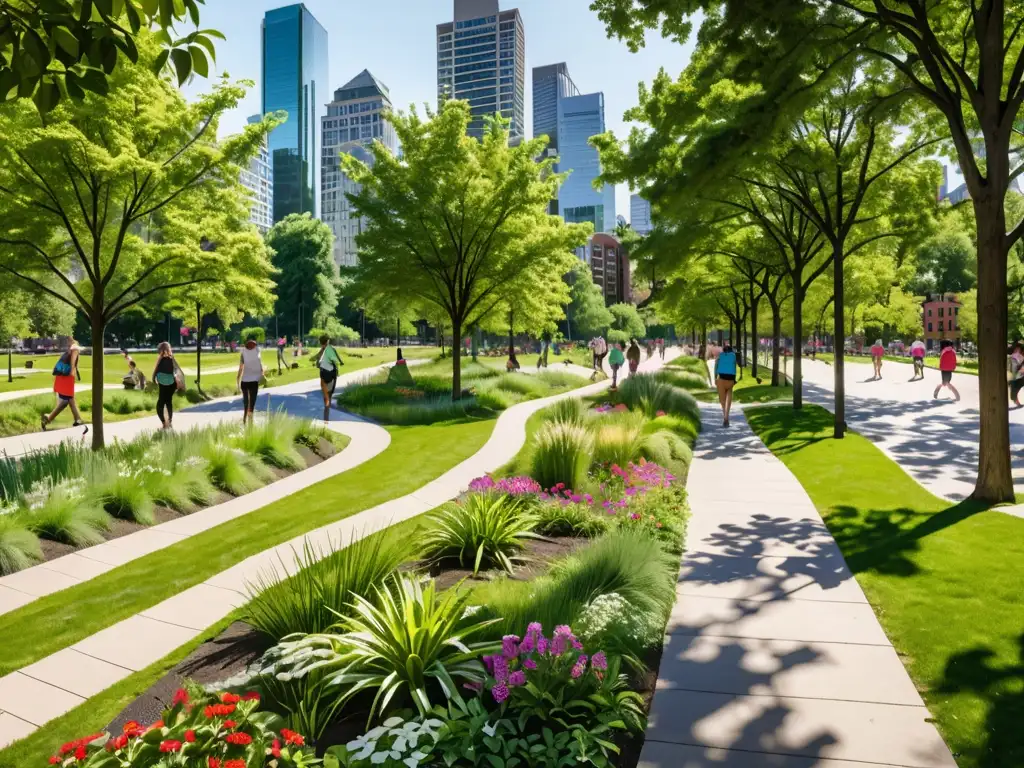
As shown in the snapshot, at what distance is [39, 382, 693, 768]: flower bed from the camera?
10.9 feet

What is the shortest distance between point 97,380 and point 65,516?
17.8 ft

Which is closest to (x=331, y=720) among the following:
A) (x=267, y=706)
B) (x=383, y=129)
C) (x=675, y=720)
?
(x=267, y=706)

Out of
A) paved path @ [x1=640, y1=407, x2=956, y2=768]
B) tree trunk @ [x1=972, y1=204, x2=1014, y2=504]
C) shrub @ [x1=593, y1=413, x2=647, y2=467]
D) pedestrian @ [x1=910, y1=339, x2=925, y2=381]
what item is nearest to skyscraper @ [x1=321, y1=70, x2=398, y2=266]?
pedestrian @ [x1=910, y1=339, x2=925, y2=381]

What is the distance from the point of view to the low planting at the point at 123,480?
7477mm

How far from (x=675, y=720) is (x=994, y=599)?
137 inches

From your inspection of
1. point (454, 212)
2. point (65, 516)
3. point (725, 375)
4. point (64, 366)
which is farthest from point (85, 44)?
point (454, 212)

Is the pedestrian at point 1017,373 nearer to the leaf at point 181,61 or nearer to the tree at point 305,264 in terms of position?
the leaf at point 181,61

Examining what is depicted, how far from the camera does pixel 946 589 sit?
576 cm

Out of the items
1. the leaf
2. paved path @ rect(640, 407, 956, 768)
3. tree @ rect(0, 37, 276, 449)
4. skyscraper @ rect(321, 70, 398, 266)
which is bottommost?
paved path @ rect(640, 407, 956, 768)

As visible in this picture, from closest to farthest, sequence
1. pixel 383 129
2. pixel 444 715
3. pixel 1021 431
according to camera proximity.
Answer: pixel 444 715 → pixel 1021 431 → pixel 383 129

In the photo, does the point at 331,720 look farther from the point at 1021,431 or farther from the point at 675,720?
the point at 1021,431

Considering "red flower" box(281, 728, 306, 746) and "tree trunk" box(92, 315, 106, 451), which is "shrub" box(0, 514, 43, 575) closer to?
"tree trunk" box(92, 315, 106, 451)

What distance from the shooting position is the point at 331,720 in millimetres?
3734

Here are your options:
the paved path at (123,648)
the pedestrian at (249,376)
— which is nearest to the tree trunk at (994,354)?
the paved path at (123,648)
